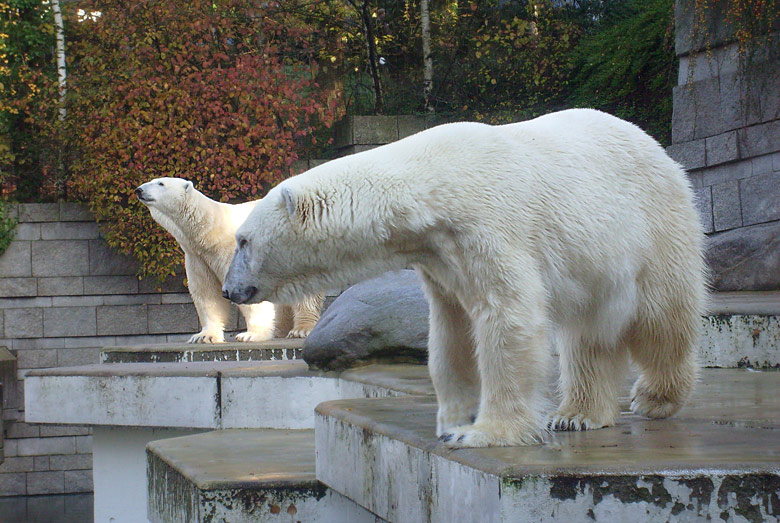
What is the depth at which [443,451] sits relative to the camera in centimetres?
220

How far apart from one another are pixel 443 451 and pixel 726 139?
5.41 meters

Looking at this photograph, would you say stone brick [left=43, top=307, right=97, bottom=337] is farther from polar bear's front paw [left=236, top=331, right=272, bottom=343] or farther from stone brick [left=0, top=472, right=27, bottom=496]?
polar bear's front paw [left=236, top=331, right=272, bottom=343]

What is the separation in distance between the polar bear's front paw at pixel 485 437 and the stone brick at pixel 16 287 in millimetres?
8197

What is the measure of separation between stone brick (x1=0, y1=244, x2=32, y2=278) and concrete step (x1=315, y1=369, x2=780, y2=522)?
7.38 meters

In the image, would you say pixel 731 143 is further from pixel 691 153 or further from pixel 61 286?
pixel 61 286

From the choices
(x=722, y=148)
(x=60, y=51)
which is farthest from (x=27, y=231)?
(x=722, y=148)

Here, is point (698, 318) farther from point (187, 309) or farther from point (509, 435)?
point (187, 309)

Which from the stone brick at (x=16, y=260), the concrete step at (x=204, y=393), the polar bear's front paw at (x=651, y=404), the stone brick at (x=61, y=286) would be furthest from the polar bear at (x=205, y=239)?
the polar bear's front paw at (x=651, y=404)

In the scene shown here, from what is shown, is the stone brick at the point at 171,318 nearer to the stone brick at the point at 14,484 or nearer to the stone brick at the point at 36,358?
the stone brick at the point at 36,358

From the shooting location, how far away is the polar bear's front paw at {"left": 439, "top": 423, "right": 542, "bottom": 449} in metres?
2.23

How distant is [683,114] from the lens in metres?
7.32

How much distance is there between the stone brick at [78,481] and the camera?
369 inches

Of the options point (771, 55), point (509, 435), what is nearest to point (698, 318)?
point (509, 435)

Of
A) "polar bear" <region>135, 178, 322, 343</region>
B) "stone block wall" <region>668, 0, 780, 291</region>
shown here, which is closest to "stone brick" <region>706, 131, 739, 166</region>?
"stone block wall" <region>668, 0, 780, 291</region>
